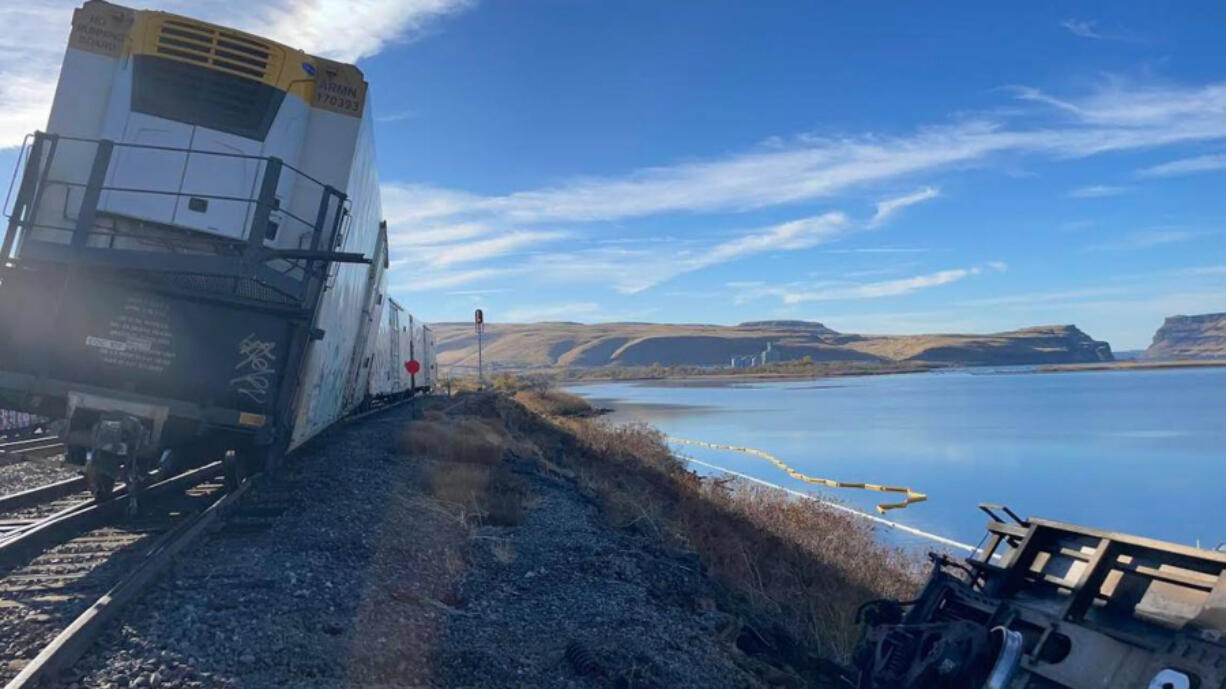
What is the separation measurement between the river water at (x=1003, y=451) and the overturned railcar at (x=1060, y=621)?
14.0 metres

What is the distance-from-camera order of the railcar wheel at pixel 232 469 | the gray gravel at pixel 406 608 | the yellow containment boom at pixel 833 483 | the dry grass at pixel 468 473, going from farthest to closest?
the yellow containment boom at pixel 833 483 < the dry grass at pixel 468 473 < the railcar wheel at pixel 232 469 < the gray gravel at pixel 406 608

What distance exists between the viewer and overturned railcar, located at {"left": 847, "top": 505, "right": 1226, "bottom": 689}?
4652 millimetres

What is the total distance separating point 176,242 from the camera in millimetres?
8266

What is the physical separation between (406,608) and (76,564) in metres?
2.88

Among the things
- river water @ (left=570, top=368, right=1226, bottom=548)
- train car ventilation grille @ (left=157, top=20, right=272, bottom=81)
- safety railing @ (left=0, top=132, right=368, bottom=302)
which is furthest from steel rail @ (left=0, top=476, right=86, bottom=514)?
river water @ (left=570, top=368, right=1226, bottom=548)

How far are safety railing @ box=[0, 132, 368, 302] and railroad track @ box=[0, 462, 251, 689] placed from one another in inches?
95.8

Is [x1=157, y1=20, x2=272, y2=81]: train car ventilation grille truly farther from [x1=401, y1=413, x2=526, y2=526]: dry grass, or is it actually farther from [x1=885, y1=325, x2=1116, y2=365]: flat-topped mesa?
[x1=885, y1=325, x2=1116, y2=365]: flat-topped mesa

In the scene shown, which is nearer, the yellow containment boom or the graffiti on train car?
the graffiti on train car

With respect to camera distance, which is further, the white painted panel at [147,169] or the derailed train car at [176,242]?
the white painted panel at [147,169]

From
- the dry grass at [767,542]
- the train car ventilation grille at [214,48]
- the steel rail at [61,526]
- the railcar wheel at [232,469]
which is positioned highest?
the train car ventilation grille at [214,48]

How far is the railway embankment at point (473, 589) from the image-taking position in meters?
5.34

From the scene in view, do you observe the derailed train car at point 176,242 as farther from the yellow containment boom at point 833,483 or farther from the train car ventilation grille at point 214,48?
the yellow containment boom at point 833,483

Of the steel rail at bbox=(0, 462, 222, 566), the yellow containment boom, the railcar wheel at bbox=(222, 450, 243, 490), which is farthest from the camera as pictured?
the yellow containment boom

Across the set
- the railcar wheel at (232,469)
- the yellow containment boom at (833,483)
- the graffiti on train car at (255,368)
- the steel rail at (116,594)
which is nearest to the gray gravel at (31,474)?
the steel rail at (116,594)
